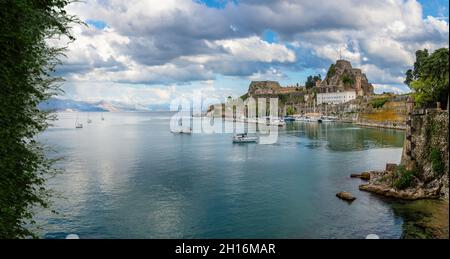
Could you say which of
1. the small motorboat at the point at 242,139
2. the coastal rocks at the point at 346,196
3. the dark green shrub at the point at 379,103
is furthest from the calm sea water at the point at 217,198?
the dark green shrub at the point at 379,103

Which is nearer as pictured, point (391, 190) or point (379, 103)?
point (391, 190)

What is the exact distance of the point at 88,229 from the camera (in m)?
30.2


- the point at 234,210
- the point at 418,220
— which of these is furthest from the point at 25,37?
the point at 418,220

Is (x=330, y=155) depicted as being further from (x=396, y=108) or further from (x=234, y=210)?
Answer: (x=396, y=108)

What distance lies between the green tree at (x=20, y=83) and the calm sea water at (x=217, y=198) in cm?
235

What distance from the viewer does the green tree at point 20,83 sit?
12.8m

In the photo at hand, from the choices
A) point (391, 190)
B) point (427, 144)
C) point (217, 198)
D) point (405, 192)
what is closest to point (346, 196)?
point (391, 190)

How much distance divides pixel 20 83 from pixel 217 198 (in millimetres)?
28042

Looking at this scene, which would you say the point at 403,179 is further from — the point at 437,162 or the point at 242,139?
the point at 242,139

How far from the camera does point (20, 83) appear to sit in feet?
45.0

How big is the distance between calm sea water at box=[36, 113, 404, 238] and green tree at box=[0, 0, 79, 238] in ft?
7.71

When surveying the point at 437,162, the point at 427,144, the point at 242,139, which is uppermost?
the point at 427,144

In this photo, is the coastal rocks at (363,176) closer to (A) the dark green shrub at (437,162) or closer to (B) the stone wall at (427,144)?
(B) the stone wall at (427,144)
